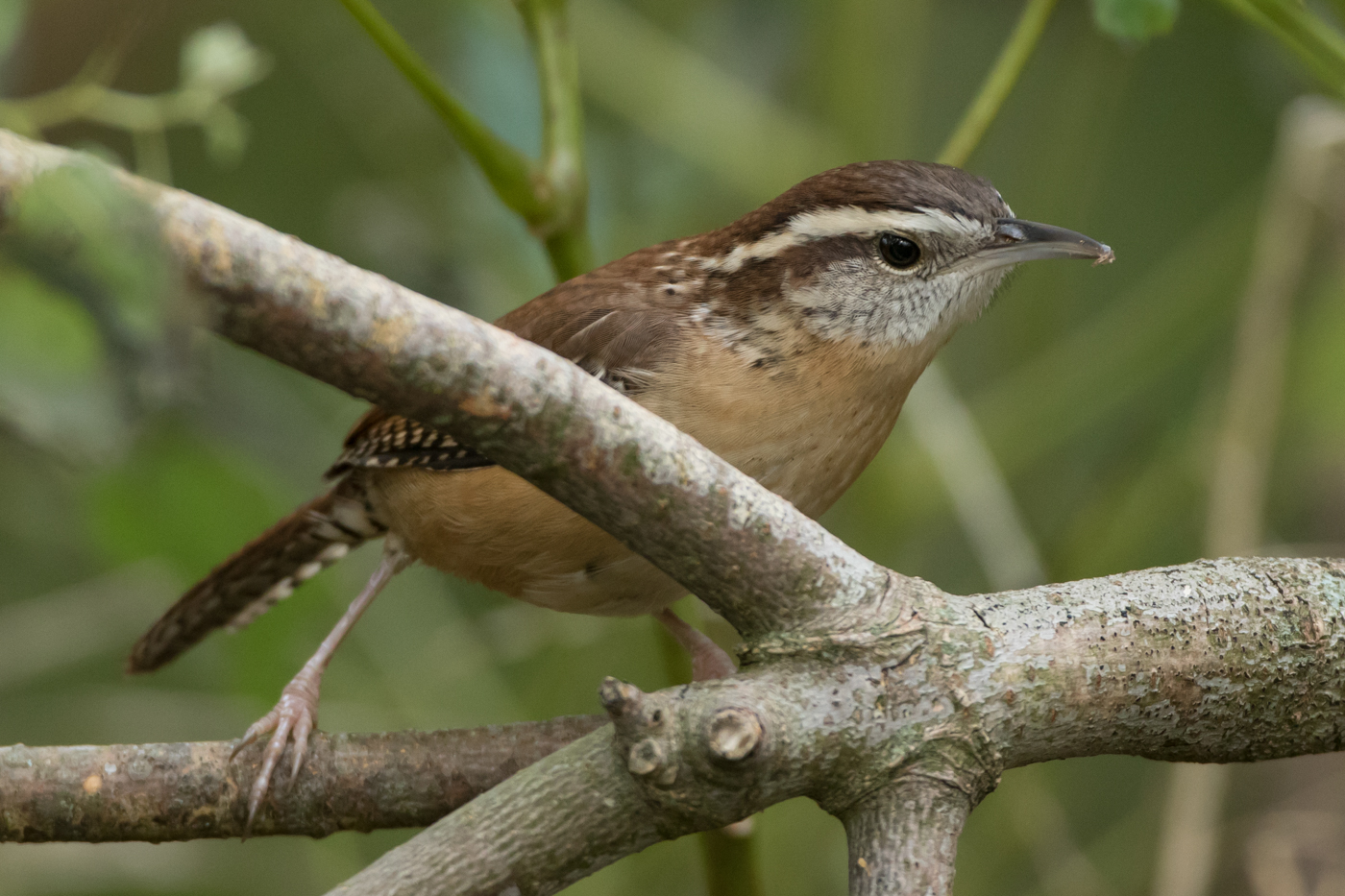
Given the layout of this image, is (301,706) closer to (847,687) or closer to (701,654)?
(701,654)

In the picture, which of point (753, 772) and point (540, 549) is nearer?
point (753, 772)

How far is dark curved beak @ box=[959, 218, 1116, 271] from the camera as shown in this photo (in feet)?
7.43

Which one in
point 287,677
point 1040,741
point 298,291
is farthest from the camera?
point 287,677

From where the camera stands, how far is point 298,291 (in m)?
1.11

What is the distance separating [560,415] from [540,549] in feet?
3.31

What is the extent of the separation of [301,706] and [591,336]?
89cm

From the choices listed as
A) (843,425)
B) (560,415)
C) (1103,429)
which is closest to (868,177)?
(843,425)

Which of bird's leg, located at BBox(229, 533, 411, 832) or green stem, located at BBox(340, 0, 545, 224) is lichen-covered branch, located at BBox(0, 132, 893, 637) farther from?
green stem, located at BBox(340, 0, 545, 224)

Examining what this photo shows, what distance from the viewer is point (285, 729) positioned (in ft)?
7.30

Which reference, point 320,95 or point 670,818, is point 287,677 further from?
point 320,95

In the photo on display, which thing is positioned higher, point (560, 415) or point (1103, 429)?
point (1103, 429)

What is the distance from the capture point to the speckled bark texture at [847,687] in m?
1.41

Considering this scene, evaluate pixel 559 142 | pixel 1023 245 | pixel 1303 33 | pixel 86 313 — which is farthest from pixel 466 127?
pixel 86 313

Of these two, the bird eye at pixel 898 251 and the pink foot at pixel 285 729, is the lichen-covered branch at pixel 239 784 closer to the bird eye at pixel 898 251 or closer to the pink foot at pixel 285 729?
the pink foot at pixel 285 729
